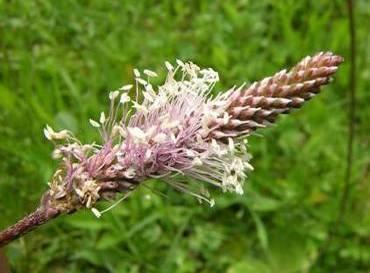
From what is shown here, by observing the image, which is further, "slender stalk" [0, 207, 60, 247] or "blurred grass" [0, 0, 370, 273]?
"blurred grass" [0, 0, 370, 273]

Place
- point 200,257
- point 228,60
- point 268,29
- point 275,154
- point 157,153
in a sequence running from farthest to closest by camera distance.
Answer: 1. point 268,29
2. point 228,60
3. point 275,154
4. point 200,257
5. point 157,153

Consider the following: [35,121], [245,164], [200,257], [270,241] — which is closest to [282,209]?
[270,241]

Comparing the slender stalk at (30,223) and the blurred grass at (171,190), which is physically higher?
the slender stalk at (30,223)

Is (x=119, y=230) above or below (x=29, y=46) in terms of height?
below

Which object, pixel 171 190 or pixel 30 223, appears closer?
pixel 30 223

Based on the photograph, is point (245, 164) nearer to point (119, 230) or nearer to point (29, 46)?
point (119, 230)

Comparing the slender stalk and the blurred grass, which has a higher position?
the slender stalk

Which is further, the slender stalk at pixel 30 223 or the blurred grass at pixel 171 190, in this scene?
the blurred grass at pixel 171 190

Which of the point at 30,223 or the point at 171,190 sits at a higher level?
the point at 30,223
